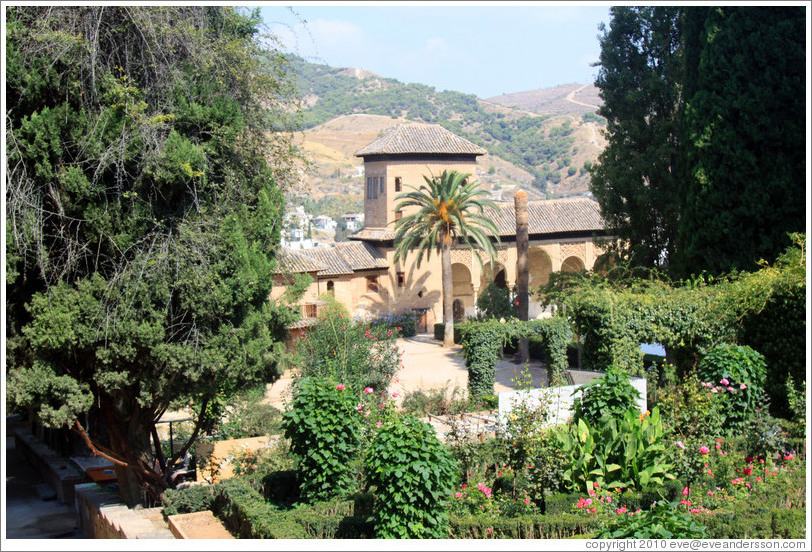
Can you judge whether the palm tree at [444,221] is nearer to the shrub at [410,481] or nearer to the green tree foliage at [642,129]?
the green tree foliage at [642,129]

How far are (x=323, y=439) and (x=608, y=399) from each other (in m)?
3.48

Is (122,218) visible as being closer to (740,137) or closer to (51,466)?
(51,466)

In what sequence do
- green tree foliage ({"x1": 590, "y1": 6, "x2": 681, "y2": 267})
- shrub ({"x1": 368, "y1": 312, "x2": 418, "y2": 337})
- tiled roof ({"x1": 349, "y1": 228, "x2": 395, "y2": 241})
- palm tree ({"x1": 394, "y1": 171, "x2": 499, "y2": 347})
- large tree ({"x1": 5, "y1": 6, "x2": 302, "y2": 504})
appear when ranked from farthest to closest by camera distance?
tiled roof ({"x1": 349, "y1": 228, "x2": 395, "y2": 241})
shrub ({"x1": 368, "y1": 312, "x2": 418, "y2": 337})
palm tree ({"x1": 394, "y1": 171, "x2": 499, "y2": 347})
green tree foliage ({"x1": 590, "y1": 6, "x2": 681, "y2": 267})
large tree ({"x1": 5, "y1": 6, "x2": 302, "y2": 504})

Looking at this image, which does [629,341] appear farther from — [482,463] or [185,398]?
[185,398]

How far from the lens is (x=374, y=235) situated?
33.1 meters

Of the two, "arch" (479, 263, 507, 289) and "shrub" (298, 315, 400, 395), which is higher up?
"arch" (479, 263, 507, 289)

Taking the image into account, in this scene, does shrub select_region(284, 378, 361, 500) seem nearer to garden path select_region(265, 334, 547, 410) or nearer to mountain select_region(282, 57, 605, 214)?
garden path select_region(265, 334, 547, 410)

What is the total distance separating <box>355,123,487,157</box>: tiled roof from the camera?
3325 cm

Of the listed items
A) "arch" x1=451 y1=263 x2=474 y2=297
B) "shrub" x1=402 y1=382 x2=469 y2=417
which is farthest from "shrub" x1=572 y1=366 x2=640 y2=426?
"arch" x1=451 y1=263 x2=474 y2=297

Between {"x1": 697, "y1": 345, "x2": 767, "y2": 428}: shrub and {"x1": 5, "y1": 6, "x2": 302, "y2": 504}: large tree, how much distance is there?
6.14 m

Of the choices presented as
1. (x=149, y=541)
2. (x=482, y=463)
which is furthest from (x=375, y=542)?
(x=482, y=463)

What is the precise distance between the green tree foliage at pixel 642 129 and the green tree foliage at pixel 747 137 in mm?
3449

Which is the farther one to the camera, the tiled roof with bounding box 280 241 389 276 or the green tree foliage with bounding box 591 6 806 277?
the tiled roof with bounding box 280 241 389 276

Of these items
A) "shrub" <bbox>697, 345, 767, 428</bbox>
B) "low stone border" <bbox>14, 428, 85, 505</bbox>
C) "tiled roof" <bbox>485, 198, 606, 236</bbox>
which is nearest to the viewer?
"shrub" <bbox>697, 345, 767, 428</bbox>
